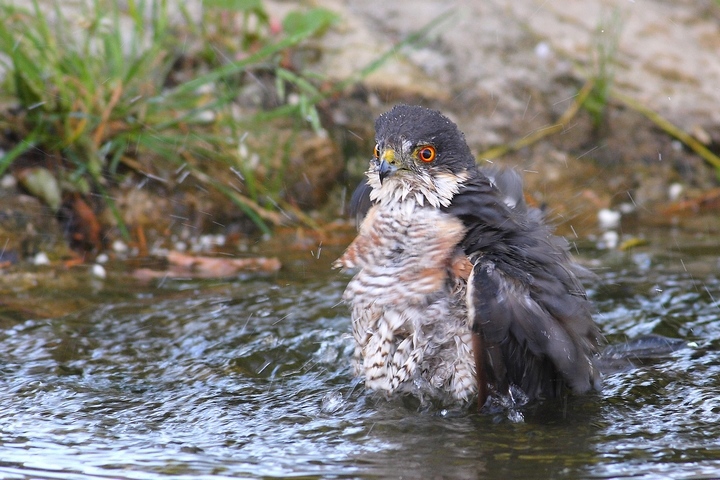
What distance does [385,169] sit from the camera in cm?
384

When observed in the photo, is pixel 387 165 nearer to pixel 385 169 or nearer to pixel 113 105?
pixel 385 169

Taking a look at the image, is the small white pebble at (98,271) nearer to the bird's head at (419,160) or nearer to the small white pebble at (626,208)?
the bird's head at (419,160)

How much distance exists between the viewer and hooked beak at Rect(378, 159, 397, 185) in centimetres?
384

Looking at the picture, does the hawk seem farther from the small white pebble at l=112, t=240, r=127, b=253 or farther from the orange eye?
the small white pebble at l=112, t=240, r=127, b=253

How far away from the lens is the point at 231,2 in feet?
19.6

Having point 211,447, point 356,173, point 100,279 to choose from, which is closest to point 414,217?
point 211,447

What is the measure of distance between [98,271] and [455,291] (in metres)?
2.41

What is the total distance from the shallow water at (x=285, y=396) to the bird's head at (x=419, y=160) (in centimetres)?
75

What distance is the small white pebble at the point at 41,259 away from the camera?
5199mm

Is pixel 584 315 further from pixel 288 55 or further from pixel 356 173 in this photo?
pixel 288 55

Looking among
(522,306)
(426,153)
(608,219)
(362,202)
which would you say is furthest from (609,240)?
(522,306)

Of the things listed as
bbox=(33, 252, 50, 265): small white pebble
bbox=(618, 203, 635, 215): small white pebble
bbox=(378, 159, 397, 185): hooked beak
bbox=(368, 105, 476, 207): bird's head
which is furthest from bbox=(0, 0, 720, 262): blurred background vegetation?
bbox=(378, 159, 397, 185): hooked beak

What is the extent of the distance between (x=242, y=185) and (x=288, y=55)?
114 centimetres

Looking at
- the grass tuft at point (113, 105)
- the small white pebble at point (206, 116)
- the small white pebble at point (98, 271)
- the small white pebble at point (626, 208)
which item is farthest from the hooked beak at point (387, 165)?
the small white pebble at point (626, 208)
